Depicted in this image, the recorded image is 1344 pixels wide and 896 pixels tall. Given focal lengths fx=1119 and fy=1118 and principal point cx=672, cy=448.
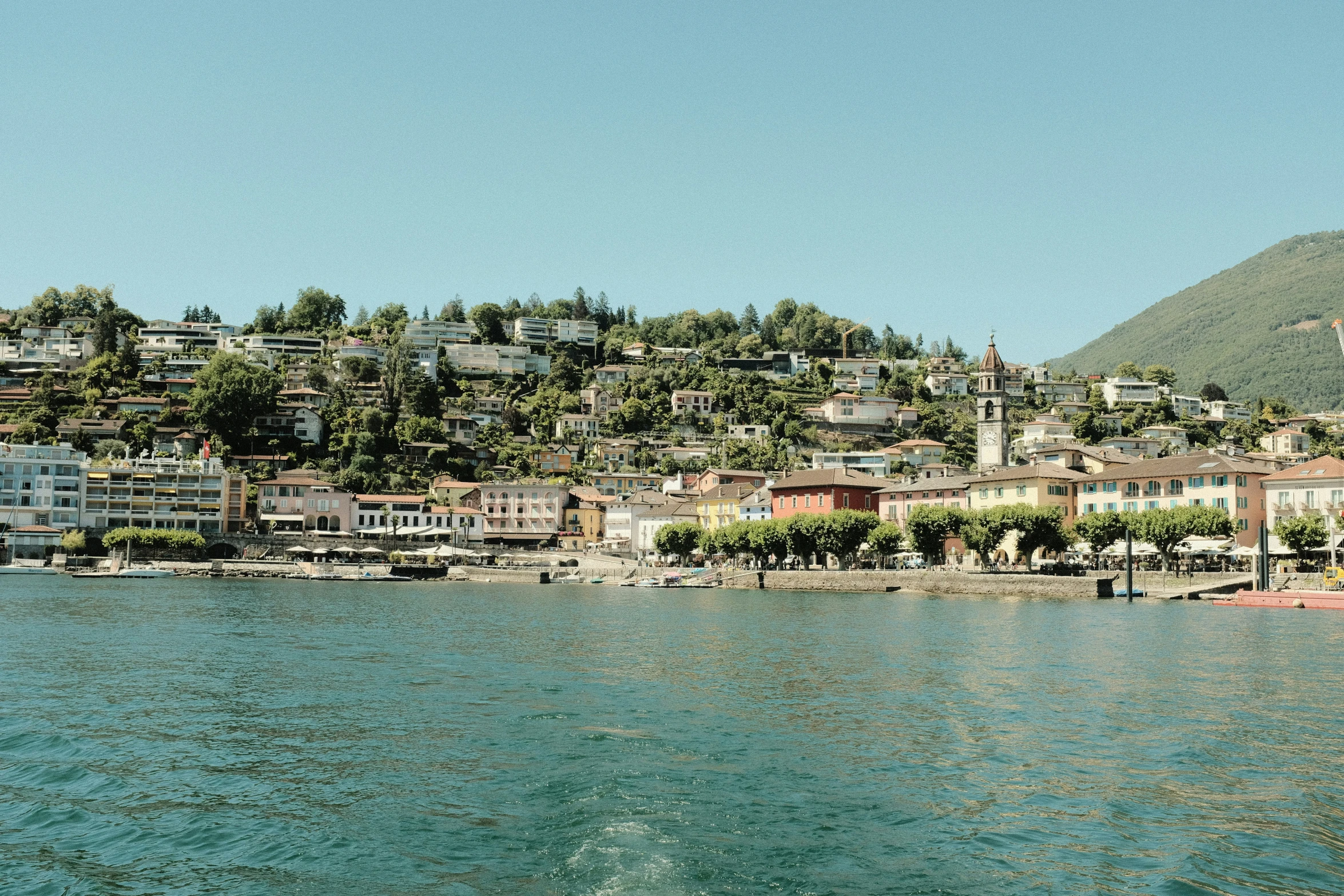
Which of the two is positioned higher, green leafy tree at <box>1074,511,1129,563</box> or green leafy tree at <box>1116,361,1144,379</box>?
green leafy tree at <box>1116,361,1144,379</box>

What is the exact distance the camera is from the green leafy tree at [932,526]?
229 feet

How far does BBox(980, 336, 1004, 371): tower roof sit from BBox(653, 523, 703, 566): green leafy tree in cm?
3685

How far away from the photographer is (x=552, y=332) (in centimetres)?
17700

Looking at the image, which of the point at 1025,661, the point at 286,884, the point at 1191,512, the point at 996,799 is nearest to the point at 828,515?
the point at 1191,512

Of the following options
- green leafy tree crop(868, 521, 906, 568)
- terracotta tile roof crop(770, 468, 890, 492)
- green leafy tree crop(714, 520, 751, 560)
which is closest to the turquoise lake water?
green leafy tree crop(868, 521, 906, 568)

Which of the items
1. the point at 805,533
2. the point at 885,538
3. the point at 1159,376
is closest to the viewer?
the point at 885,538

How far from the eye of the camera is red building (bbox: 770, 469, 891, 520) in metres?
88.1

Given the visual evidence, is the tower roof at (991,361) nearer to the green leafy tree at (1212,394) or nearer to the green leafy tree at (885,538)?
the green leafy tree at (885,538)

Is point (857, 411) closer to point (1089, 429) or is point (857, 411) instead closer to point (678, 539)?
point (1089, 429)

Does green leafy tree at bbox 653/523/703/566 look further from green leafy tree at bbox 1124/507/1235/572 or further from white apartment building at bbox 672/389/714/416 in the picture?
white apartment building at bbox 672/389/714/416

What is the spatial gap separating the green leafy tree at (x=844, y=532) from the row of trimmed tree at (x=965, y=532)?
4 cm

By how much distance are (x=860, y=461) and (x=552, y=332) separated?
6951 cm

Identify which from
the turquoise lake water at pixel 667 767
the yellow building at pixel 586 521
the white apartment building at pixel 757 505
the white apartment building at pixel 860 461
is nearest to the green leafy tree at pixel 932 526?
the white apartment building at pixel 757 505

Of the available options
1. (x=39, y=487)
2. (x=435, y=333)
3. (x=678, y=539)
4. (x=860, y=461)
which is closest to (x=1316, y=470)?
(x=678, y=539)
